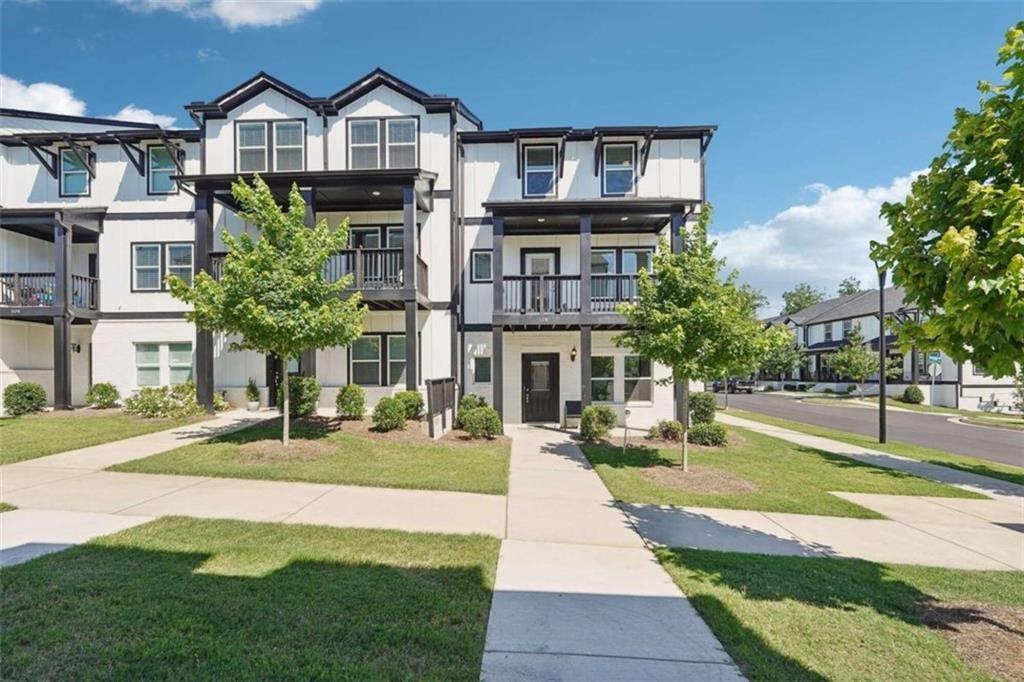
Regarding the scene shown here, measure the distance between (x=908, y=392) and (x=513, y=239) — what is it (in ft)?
108

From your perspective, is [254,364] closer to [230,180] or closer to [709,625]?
[230,180]

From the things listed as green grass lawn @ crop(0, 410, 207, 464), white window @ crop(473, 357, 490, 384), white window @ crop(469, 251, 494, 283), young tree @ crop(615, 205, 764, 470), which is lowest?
green grass lawn @ crop(0, 410, 207, 464)

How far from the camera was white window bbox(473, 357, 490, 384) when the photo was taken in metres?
16.0

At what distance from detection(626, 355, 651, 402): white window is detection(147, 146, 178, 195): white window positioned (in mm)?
17757

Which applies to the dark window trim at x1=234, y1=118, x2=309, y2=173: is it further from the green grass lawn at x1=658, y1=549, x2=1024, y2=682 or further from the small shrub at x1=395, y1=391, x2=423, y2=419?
the green grass lawn at x1=658, y1=549, x2=1024, y2=682

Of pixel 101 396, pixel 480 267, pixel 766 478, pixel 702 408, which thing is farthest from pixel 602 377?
pixel 101 396

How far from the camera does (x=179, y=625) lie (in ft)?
11.4

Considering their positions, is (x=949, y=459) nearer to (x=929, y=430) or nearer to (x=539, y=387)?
(x=929, y=430)

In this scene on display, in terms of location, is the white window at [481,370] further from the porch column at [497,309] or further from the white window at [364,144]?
the white window at [364,144]

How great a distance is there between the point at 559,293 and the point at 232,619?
481 inches

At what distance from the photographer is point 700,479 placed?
905cm

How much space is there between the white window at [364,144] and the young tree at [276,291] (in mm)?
6558

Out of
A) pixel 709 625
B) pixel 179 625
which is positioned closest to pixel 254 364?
pixel 179 625

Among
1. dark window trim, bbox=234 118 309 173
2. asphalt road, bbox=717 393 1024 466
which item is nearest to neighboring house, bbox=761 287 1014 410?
asphalt road, bbox=717 393 1024 466
